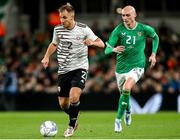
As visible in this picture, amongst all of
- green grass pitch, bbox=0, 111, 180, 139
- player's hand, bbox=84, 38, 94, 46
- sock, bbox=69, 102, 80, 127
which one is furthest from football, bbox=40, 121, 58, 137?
player's hand, bbox=84, 38, 94, 46

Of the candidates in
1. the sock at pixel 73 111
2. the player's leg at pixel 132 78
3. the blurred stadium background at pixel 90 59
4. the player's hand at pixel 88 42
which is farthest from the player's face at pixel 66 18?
the blurred stadium background at pixel 90 59

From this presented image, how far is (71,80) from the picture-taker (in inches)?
617

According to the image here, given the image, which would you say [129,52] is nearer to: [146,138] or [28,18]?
[146,138]

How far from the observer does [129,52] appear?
16828 mm

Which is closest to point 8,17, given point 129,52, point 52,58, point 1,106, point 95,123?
point 52,58

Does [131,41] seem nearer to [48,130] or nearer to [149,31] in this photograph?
[149,31]

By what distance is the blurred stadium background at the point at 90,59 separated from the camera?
89.6 feet

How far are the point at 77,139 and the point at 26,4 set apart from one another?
21782mm

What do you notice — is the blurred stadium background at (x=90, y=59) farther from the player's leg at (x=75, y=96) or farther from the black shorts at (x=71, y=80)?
the player's leg at (x=75, y=96)

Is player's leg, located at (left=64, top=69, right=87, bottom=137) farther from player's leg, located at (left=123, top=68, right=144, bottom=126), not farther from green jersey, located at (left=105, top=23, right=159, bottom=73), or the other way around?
green jersey, located at (left=105, top=23, right=159, bottom=73)

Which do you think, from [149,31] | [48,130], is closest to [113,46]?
[149,31]

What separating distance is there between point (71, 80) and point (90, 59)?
1443 cm

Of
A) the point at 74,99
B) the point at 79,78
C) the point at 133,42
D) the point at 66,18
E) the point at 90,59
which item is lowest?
the point at 90,59

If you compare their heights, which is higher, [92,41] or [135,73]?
[92,41]
